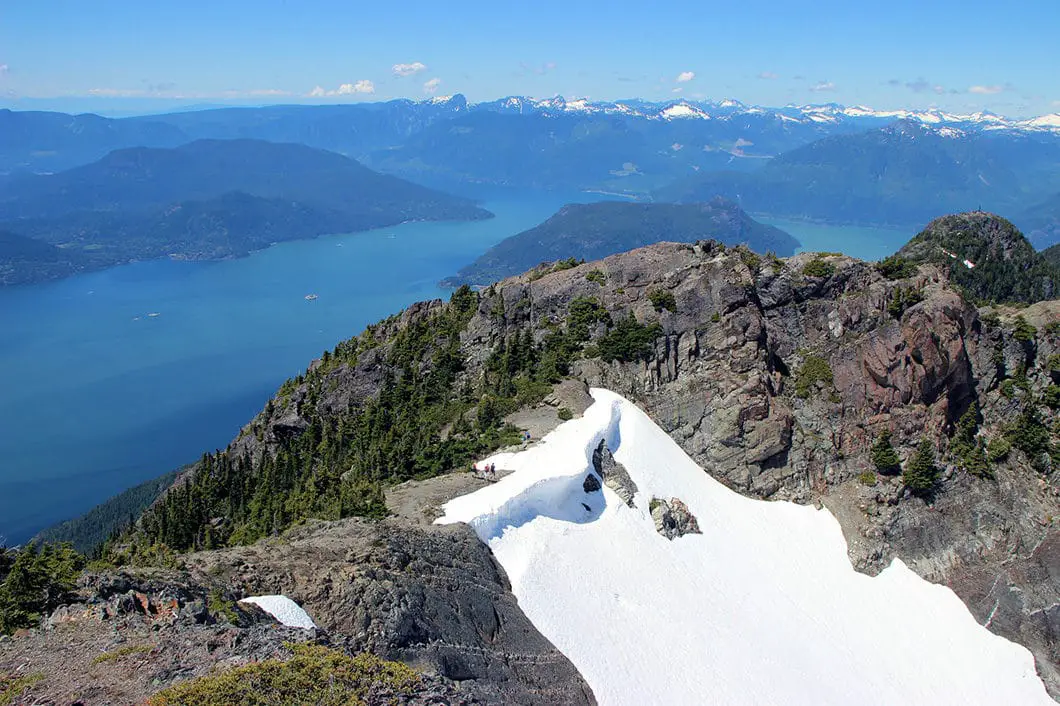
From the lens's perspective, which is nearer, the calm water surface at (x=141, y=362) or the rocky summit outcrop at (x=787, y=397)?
the rocky summit outcrop at (x=787, y=397)

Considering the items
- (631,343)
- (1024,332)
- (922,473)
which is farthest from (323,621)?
(1024,332)

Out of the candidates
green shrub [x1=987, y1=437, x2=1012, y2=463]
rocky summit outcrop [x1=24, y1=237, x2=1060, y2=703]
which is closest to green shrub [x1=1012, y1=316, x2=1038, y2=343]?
rocky summit outcrop [x1=24, y1=237, x2=1060, y2=703]

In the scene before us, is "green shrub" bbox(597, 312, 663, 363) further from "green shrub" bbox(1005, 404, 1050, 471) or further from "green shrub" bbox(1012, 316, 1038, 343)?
"green shrub" bbox(1012, 316, 1038, 343)

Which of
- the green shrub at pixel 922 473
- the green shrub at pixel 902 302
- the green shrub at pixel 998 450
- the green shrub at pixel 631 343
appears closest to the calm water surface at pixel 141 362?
the green shrub at pixel 631 343

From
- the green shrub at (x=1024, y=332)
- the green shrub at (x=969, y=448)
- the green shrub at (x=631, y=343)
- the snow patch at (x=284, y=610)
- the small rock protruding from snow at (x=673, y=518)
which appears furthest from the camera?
the green shrub at (x=1024, y=332)

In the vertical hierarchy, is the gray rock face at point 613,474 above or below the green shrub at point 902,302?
below

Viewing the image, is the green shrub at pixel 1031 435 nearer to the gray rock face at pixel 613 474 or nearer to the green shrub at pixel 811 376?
the green shrub at pixel 811 376

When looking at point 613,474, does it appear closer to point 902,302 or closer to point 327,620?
point 327,620
